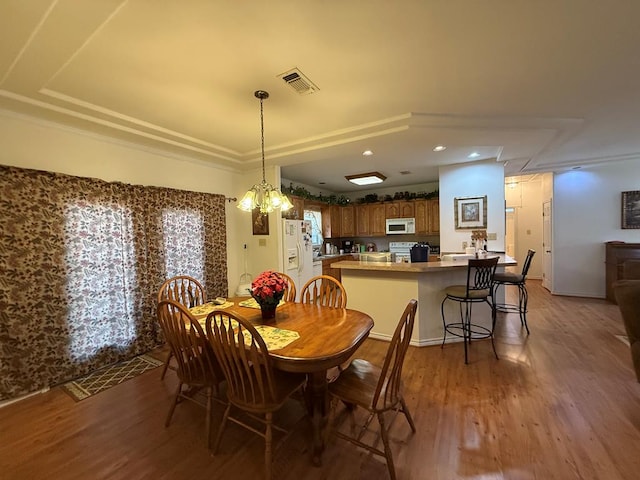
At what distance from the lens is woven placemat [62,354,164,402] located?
253cm

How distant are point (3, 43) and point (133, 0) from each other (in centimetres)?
100

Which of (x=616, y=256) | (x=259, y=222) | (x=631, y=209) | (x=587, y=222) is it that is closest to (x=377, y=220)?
(x=259, y=222)

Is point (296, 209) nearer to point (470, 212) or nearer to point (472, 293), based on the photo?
point (470, 212)

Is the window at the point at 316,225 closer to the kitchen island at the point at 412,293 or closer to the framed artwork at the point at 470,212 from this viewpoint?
the kitchen island at the point at 412,293

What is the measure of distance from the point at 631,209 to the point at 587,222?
620mm

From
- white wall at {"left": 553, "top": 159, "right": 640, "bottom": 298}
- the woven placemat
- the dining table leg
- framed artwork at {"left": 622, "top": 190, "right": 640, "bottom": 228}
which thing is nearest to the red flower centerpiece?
the dining table leg

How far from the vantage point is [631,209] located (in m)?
4.95

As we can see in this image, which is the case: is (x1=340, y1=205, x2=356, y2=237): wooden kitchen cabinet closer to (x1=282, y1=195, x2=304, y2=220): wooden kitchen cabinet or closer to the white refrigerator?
(x1=282, y1=195, x2=304, y2=220): wooden kitchen cabinet

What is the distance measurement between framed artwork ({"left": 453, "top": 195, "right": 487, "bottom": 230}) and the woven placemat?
481 centimetres

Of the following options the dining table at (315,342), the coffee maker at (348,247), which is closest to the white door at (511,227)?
the coffee maker at (348,247)

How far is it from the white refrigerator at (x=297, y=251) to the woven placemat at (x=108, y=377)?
2.13 m

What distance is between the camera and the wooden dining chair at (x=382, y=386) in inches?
58.3

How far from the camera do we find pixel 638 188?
16.1 ft

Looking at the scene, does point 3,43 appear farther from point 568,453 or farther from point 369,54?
point 568,453
